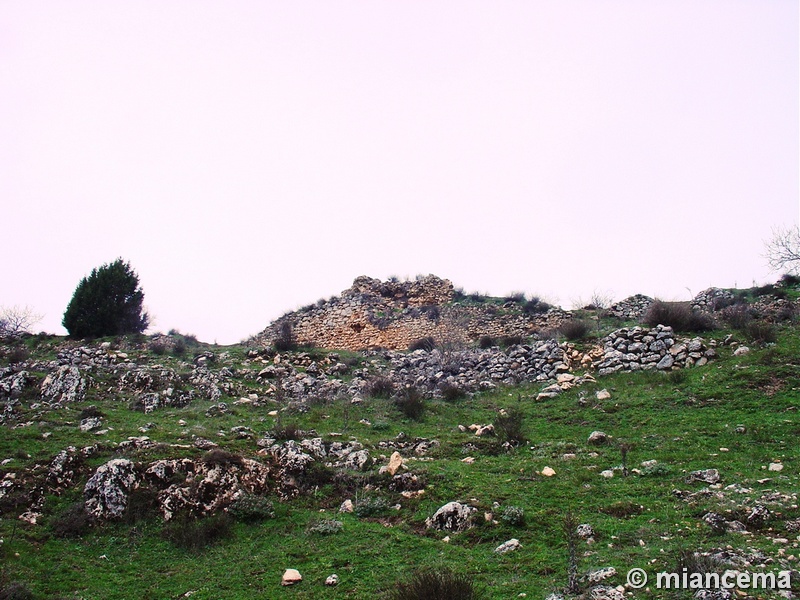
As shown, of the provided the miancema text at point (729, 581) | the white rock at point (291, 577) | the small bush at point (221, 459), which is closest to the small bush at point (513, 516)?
the miancema text at point (729, 581)

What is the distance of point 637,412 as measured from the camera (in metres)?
13.5

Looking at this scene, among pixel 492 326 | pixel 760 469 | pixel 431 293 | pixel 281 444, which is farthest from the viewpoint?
pixel 431 293

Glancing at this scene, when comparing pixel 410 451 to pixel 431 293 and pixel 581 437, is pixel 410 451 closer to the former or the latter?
pixel 581 437

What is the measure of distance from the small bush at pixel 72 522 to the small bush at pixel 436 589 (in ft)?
18.5

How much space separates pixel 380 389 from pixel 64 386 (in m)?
9.11

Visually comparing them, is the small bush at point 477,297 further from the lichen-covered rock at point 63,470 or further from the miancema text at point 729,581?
the miancema text at point 729,581

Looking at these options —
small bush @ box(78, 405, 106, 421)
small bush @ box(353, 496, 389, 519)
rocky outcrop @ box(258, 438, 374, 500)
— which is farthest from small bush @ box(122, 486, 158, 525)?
small bush @ box(78, 405, 106, 421)

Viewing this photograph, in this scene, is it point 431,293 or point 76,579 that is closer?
point 76,579

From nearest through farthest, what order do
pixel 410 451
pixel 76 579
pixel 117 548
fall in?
1. pixel 76 579
2. pixel 117 548
3. pixel 410 451

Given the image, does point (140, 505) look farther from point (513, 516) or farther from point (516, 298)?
point (516, 298)

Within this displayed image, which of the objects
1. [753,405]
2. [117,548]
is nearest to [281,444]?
[117,548]

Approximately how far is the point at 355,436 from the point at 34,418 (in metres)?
7.44

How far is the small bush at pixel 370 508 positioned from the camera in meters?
9.73

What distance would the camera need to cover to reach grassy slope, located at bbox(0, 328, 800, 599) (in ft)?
23.8
